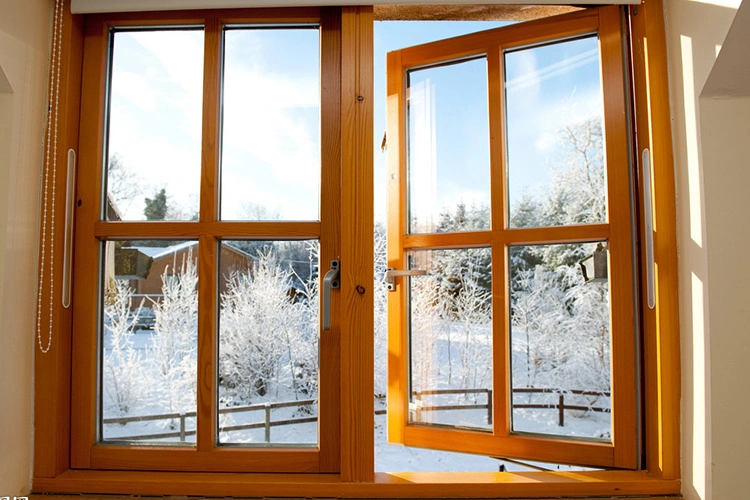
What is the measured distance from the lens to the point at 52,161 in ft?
4.56

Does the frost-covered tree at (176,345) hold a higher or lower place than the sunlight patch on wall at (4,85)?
lower

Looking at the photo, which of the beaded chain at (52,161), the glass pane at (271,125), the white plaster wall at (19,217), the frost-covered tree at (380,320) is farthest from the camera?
the frost-covered tree at (380,320)

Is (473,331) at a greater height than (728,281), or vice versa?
(728,281)

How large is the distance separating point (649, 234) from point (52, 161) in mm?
1628

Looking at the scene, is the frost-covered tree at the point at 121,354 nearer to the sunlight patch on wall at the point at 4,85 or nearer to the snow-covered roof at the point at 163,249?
the snow-covered roof at the point at 163,249

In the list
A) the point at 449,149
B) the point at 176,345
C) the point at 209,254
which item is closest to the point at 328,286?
the point at 209,254

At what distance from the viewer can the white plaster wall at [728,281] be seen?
1147mm

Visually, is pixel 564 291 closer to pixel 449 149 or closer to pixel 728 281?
pixel 728 281

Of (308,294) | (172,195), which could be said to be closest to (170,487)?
(308,294)

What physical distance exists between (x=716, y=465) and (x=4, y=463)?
5.61ft

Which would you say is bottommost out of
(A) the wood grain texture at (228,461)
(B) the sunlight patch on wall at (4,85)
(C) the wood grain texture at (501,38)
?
(A) the wood grain texture at (228,461)

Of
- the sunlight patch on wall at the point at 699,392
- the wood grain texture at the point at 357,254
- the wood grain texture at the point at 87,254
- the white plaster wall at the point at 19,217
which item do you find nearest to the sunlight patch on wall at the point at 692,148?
the sunlight patch on wall at the point at 699,392

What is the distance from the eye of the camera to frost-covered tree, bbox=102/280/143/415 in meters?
1.42

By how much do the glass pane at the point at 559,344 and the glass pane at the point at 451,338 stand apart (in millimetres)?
88
